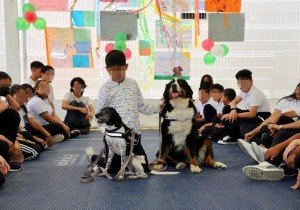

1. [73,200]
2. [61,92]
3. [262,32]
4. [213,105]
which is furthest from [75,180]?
[262,32]

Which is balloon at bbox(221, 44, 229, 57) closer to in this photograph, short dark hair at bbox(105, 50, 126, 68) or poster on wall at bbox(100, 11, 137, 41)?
poster on wall at bbox(100, 11, 137, 41)

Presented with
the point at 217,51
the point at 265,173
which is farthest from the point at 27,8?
the point at 265,173

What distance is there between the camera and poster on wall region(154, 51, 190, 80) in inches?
255

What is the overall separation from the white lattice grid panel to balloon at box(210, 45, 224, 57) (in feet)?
0.79

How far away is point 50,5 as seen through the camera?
620 cm

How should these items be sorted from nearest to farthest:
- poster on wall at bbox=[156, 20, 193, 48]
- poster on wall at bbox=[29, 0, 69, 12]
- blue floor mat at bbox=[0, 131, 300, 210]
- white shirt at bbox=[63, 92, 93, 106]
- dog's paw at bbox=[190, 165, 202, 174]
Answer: blue floor mat at bbox=[0, 131, 300, 210]
dog's paw at bbox=[190, 165, 202, 174]
white shirt at bbox=[63, 92, 93, 106]
poster on wall at bbox=[29, 0, 69, 12]
poster on wall at bbox=[156, 20, 193, 48]

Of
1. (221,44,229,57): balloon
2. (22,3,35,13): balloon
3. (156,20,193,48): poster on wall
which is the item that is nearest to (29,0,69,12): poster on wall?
(22,3,35,13): balloon

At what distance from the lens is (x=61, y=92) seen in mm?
6477

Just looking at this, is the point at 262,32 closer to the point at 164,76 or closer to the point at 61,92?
the point at 164,76

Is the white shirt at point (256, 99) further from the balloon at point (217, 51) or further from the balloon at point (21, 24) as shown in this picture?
the balloon at point (21, 24)

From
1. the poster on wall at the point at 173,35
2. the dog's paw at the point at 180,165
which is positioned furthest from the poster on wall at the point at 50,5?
the dog's paw at the point at 180,165

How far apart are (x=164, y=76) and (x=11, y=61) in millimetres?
2761

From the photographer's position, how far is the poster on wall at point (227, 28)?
6.40 m

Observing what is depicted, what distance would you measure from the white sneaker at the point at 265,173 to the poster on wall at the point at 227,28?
385cm
